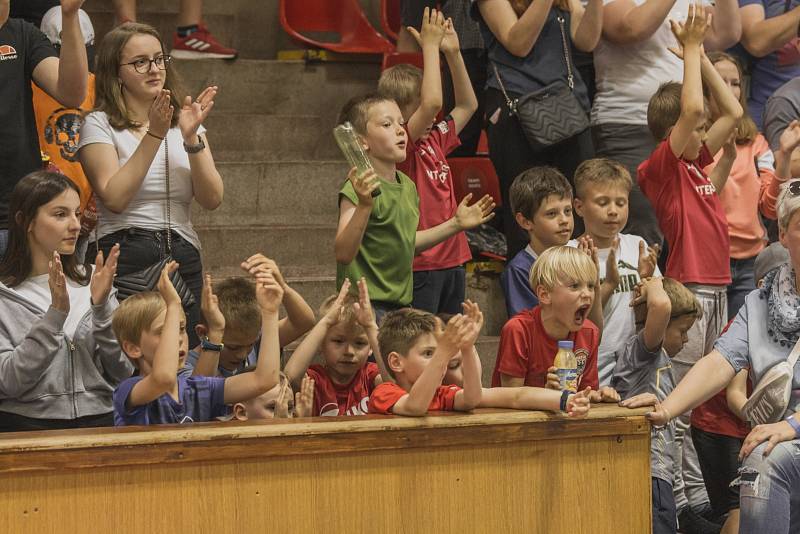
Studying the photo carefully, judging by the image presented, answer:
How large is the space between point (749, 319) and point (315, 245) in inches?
91.8

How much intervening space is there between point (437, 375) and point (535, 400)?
0.32 meters

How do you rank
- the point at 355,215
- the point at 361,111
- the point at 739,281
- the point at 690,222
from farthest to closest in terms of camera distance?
the point at 739,281, the point at 690,222, the point at 361,111, the point at 355,215

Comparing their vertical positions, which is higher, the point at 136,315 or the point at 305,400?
the point at 136,315

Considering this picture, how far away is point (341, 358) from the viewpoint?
434 centimetres

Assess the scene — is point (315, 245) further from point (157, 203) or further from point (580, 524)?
point (580, 524)

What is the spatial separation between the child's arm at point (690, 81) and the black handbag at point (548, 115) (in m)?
0.49

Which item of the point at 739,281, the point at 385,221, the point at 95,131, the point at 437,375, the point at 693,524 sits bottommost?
the point at 693,524

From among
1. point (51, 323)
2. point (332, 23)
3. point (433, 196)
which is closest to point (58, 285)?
point (51, 323)

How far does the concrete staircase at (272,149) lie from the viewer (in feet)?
18.9

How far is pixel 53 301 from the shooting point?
3.83 m

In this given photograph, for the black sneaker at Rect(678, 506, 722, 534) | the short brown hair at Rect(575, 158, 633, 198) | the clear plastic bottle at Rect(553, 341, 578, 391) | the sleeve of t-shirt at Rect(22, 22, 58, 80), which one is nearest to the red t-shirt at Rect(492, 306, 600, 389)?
the clear plastic bottle at Rect(553, 341, 578, 391)

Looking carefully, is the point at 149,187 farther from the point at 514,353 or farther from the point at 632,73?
the point at 632,73

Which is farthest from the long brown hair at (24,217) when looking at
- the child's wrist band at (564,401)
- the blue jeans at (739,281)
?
the blue jeans at (739,281)

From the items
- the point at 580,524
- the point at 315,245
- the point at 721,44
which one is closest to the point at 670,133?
the point at 721,44
